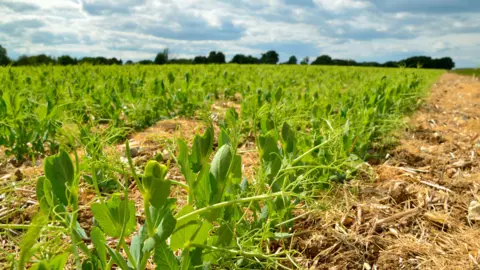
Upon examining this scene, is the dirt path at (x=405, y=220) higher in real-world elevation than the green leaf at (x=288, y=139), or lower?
lower

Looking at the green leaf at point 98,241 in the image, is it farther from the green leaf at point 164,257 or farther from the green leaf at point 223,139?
the green leaf at point 223,139

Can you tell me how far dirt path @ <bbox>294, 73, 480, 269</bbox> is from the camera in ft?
6.55

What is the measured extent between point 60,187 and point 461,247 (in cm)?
193

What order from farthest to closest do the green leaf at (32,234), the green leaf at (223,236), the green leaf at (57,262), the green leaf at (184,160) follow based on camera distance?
the green leaf at (223,236) < the green leaf at (184,160) < the green leaf at (57,262) < the green leaf at (32,234)

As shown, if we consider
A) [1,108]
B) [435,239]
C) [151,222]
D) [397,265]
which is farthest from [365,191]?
[1,108]

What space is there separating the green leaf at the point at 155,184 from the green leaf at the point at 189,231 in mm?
129

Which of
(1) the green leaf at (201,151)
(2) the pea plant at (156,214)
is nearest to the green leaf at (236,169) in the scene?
(2) the pea plant at (156,214)

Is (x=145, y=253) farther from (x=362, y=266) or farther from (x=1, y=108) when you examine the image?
(x=1, y=108)

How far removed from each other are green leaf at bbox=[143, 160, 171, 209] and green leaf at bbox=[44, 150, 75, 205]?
30 cm

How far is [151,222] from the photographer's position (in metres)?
1.26

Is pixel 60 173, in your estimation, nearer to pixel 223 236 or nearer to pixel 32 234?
pixel 32 234

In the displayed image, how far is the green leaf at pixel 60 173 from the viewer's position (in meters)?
1.31

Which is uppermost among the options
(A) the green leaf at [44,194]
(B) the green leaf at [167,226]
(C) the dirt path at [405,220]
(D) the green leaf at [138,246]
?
(A) the green leaf at [44,194]

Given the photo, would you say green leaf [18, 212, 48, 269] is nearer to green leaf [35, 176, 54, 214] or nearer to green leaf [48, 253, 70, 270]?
green leaf [48, 253, 70, 270]
